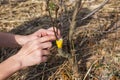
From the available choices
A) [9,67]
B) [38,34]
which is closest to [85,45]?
[38,34]

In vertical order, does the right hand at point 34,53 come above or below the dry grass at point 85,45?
above

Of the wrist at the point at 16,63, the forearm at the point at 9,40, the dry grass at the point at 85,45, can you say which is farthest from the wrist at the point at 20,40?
the wrist at the point at 16,63

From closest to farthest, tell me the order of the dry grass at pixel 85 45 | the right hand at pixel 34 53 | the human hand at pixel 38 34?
the right hand at pixel 34 53
the human hand at pixel 38 34
the dry grass at pixel 85 45

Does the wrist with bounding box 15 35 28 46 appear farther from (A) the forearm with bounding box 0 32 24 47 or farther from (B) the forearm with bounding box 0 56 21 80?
(B) the forearm with bounding box 0 56 21 80

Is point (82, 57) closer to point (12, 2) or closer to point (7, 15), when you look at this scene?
point (7, 15)

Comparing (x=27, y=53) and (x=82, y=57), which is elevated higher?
(x=27, y=53)

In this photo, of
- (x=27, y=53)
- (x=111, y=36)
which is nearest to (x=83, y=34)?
(x=111, y=36)

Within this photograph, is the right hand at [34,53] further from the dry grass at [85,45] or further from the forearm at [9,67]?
the dry grass at [85,45]

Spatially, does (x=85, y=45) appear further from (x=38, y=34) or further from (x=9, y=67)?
(x=9, y=67)

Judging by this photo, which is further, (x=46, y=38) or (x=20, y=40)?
(x=20, y=40)
